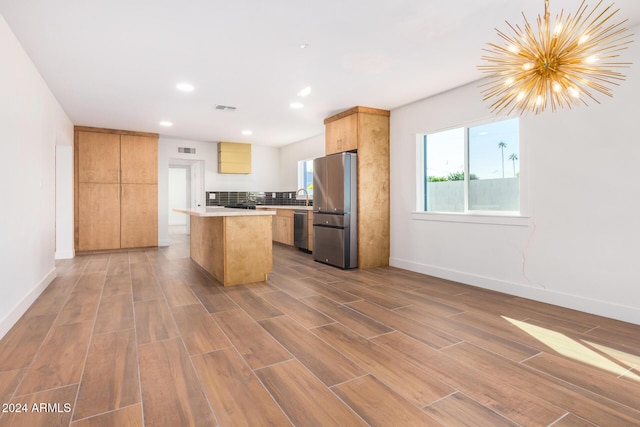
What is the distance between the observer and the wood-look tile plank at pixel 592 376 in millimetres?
1756

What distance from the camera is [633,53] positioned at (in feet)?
8.96

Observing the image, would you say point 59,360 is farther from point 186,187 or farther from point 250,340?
point 186,187

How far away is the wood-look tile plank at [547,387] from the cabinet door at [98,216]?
21.8 ft

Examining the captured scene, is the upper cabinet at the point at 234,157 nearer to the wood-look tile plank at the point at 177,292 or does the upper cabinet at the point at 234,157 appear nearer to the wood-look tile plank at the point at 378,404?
the wood-look tile plank at the point at 177,292

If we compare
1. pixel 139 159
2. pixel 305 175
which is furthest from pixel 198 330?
pixel 305 175

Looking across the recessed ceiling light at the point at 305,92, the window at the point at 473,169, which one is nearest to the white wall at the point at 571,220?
the window at the point at 473,169

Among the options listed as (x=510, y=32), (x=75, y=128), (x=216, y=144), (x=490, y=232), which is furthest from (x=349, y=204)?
(x=75, y=128)

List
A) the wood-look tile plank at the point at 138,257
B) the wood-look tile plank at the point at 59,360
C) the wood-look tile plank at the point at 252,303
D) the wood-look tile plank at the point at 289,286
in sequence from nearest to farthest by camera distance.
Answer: the wood-look tile plank at the point at 59,360 < the wood-look tile plank at the point at 252,303 < the wood-look tile plank at the point at 289,286 < the wood-look tile plank at the point at 138,257

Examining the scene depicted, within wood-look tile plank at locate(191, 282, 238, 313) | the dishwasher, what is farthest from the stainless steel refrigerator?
wood-look tile plank at locate(191, 282, 238, 313)

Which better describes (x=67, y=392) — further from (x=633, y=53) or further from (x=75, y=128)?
(x=75, y=128)

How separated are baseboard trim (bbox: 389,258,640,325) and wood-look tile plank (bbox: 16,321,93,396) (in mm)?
3799

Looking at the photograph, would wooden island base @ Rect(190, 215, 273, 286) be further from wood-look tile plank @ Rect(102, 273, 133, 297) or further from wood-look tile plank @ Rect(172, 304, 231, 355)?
wood-look tile plank @ Rect(102, 273, 133, 297)

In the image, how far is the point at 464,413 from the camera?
1.60 meters

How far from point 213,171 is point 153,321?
5817 millimetres
